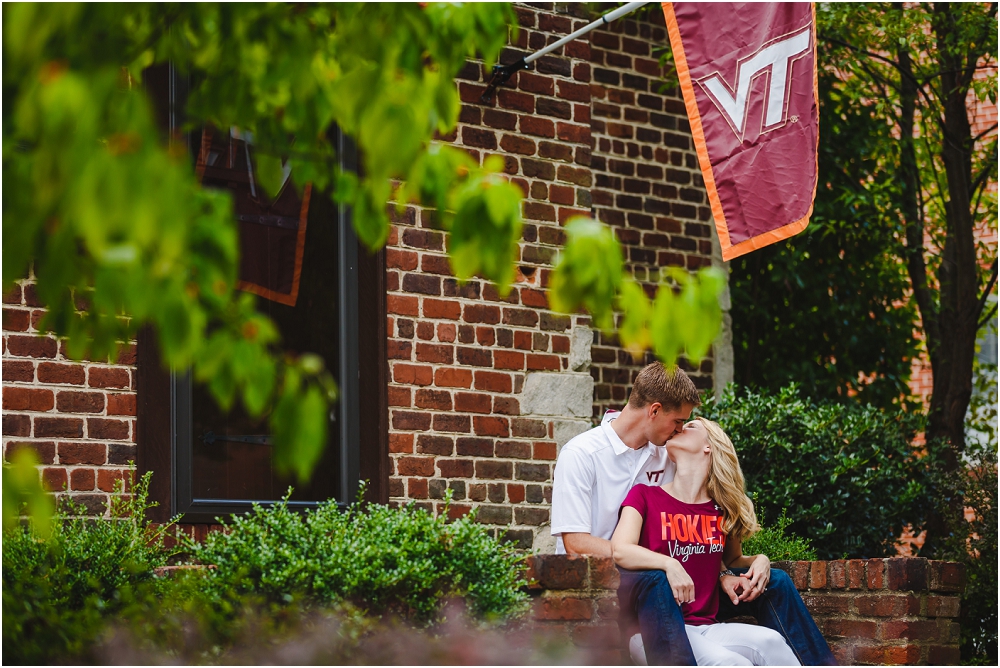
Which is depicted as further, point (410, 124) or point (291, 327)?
point (291, 327)

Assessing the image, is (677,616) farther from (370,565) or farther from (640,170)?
(640,170)

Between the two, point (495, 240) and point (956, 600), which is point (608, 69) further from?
point (495, 240)

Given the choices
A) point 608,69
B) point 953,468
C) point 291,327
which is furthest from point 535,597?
point 953,468

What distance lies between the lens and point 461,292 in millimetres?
5930

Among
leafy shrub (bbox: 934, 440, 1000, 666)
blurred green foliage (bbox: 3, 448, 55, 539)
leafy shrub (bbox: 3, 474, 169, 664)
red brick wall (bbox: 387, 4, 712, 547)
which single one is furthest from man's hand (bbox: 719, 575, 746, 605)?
leafy shrub (bbox: 934, 440, 1000, 666)

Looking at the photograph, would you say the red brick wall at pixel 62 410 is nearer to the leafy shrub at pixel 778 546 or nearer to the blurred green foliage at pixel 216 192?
the blurred green foliage at pixel 216 192

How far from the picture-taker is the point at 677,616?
4.22m

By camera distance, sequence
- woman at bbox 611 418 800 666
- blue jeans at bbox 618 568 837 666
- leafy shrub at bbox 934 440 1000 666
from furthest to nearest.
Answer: leafy shrub at bbox 934 440 1000 666 → woman at bbox 611 418 800 666 → blue jeans at bbox 618 568 837 666

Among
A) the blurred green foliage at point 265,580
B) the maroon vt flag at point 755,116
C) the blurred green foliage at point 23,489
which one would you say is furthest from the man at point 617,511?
the blurred green foliage at point 23,489

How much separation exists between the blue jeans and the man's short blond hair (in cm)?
75

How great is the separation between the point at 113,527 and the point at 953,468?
6.32 meters

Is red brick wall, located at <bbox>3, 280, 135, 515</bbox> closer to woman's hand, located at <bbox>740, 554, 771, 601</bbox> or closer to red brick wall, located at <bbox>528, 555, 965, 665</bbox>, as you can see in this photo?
woman's hand, located at <bbox>740, 554, 771, 601</bbox>

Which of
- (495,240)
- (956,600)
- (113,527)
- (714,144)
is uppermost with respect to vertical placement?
(714,144)

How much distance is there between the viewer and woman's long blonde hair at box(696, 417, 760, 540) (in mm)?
4672
